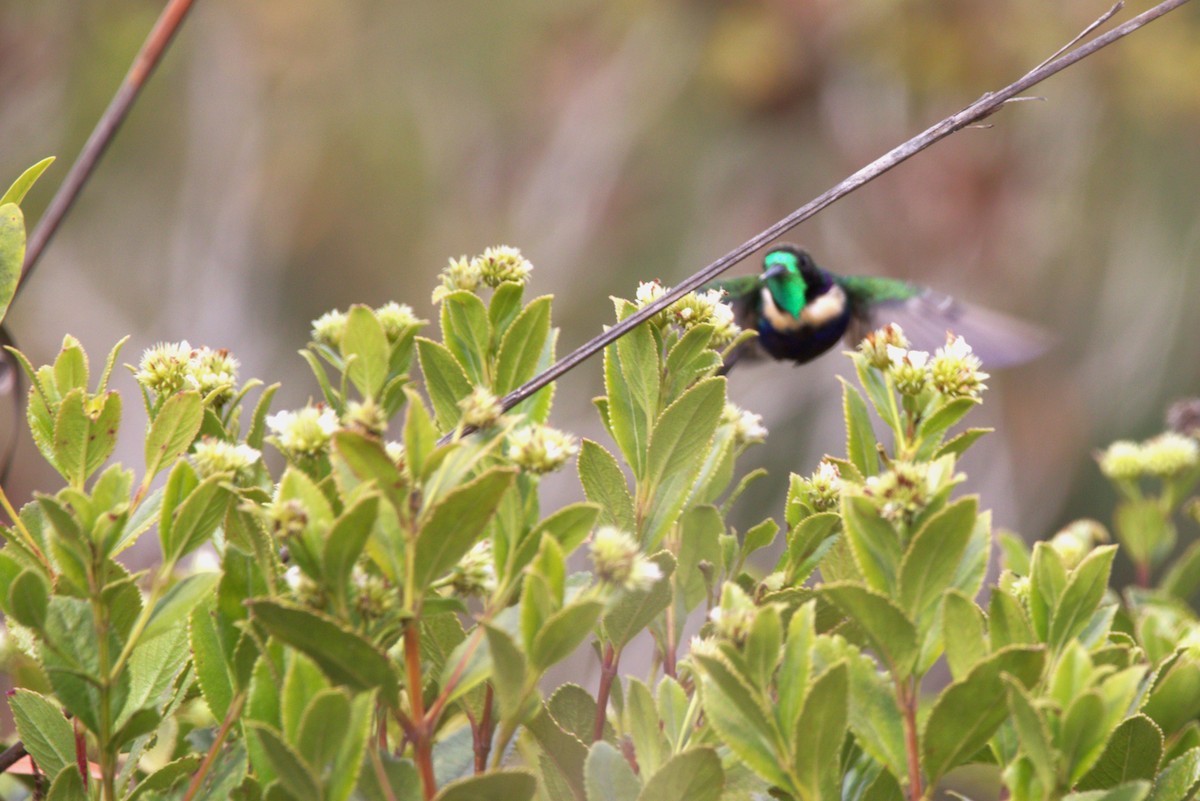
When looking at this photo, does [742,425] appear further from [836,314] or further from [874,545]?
[836,314]

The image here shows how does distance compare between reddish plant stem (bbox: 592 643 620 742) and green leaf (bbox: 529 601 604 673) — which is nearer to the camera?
green leaf (bbox: 529 601 604 673)

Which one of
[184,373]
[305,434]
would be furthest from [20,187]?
[305,434]

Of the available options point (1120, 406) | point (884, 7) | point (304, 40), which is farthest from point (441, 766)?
point (304, 40)

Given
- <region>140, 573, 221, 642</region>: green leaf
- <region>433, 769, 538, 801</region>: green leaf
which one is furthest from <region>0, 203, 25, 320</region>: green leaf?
<region>433, 769, 538, 801</region>: green leaf

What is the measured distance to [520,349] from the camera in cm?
81

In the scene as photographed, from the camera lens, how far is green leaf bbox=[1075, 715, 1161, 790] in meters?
0.71

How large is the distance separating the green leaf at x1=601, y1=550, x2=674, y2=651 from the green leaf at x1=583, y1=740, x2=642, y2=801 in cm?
13

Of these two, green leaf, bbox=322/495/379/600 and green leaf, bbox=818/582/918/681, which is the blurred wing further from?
green leaf, bbox=322/495/379/600

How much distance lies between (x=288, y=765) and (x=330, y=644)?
6 centimetres

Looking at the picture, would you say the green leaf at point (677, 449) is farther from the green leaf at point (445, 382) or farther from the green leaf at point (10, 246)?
the green leaf at point (10, 246)

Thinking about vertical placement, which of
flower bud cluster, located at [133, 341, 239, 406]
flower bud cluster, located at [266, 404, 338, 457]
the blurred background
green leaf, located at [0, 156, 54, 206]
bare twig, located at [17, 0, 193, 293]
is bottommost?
flower bud cluster, located at [266, 404, 338, 457]

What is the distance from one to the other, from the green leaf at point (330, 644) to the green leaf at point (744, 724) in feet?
0.54

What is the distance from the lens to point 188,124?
9.31m

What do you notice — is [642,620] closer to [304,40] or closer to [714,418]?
[714,418]
